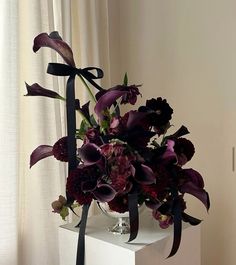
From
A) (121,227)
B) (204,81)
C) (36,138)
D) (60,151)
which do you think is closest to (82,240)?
(121,227)

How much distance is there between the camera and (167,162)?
37.4 inches

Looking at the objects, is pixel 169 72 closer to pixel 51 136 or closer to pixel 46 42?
pixel 51 136

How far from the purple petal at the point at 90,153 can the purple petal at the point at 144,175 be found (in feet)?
0.37

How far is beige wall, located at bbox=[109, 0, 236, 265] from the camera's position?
143 cm

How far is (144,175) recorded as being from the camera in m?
0.91

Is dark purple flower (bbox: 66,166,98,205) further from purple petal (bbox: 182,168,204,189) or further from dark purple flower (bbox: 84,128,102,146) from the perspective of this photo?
purple petal (bbox: 182,168,204,189)

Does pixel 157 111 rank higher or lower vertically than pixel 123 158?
higher

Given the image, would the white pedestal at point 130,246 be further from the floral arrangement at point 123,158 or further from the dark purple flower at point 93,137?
the dark purple flower at point 93,137

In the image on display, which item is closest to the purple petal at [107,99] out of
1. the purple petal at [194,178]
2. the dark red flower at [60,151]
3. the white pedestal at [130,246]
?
the dark red flower at [60,151]

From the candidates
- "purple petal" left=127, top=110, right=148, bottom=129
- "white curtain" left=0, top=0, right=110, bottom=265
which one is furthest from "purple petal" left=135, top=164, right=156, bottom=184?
"white curtain" left=0, top=0, right=110, bottom=265

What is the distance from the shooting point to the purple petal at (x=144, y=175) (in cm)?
90

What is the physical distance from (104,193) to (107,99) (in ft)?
0.82

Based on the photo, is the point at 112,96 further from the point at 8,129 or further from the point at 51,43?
the point at 8,129

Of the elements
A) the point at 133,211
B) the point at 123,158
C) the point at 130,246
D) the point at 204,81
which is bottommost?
the point at 130,246
